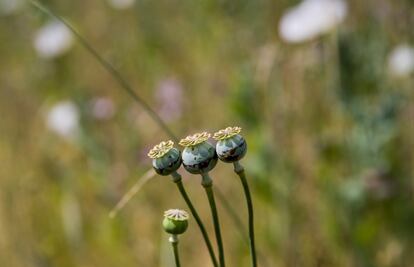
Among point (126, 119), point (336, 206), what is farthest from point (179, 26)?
point (336, 206)

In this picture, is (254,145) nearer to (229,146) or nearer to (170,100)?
(170,100)

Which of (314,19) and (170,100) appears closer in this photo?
(314,19)

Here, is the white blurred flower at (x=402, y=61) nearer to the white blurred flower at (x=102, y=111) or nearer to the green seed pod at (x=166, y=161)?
the white blurred flower at (x=102, y=111)

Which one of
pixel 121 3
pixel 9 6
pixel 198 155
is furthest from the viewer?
pixel 9 6

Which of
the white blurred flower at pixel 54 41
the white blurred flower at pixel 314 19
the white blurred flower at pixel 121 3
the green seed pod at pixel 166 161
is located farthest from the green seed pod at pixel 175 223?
the white blurred flower at pixel 121 3

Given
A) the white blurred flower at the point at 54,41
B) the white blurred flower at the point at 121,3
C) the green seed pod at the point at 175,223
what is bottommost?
the green seed pod at the point at 175,223

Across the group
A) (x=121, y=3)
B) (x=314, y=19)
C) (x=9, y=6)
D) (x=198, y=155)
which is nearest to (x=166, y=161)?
(x=198, y=155)

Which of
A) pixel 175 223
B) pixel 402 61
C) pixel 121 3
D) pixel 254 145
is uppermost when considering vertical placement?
pixel 121 3
